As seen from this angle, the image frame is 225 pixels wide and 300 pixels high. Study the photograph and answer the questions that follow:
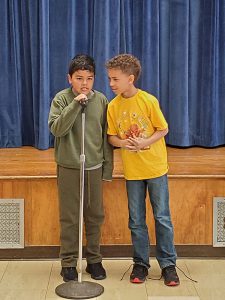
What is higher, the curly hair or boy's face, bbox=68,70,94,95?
the curly hair

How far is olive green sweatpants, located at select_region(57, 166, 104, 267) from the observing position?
8.74 feet

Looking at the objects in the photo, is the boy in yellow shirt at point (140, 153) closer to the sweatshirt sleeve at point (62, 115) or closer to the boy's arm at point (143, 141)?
the boy's arm at point (143, 141)

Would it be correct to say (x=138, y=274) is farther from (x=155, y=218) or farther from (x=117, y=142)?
(x=117, y=142)

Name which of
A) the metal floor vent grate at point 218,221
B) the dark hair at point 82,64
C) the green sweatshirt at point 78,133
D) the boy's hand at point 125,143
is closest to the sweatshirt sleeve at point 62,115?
the green sweatshirt at point 78,133

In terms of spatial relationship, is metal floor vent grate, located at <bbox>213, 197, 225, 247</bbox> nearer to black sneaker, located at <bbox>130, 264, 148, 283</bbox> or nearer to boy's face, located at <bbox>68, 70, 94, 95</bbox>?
black sneaker, located at <bbox>130, 264, 148, 283</bbox>

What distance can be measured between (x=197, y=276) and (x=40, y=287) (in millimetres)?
818

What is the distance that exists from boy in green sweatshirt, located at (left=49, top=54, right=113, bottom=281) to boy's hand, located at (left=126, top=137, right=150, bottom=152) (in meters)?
0.18

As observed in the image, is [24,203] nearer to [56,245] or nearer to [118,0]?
[56,245]

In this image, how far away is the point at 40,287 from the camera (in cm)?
266

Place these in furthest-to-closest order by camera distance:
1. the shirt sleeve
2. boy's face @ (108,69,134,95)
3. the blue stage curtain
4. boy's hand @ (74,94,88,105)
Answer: the blue stage curtain
the shirt sleeve
boy's face @ (108,69,134,95)
boy's hand @ (74,94,88,105)

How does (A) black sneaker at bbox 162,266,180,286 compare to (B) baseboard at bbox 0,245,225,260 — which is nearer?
(A) black sneaker at bbox 162,266,180,286

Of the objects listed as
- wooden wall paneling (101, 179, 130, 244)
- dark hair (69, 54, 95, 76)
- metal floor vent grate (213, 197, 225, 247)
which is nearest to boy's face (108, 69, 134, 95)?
dark hair (69, 54, 95, 76)

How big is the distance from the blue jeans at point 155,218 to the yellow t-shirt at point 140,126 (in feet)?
0.18

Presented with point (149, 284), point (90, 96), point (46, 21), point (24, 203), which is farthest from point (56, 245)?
point (46, 21)
